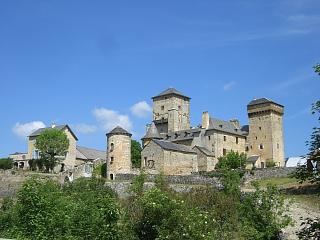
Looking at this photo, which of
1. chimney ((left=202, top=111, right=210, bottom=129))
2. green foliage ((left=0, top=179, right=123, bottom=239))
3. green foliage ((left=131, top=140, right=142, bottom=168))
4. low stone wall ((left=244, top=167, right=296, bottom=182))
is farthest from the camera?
chimney ((left=202, top=111, right=210, bottom=129))

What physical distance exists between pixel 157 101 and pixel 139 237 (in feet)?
239

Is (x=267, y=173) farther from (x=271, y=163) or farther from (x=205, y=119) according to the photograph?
(x=205, y=119)

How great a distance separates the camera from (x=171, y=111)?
304 feet

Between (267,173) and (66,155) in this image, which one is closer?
(267,173)

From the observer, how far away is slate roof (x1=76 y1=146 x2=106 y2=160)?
89856mm

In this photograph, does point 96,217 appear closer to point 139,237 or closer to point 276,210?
point 139,237

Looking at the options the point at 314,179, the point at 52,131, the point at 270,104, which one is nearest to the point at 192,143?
the point at 270,104

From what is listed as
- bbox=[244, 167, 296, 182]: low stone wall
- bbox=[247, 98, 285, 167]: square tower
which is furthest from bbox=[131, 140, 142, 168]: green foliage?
bbox=[244, 167, 296, 182]: low stone wall

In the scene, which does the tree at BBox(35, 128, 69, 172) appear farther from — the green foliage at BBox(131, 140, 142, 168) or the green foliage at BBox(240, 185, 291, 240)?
the green foliage at BBox(240, 185, 291, 240)

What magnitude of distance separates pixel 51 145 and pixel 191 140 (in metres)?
22.1

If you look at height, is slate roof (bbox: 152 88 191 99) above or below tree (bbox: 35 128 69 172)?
above

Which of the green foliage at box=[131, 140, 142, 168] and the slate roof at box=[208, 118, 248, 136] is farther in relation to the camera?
the slate roof at box=[208, 118, 248, 136]

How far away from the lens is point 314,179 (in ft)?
50.0

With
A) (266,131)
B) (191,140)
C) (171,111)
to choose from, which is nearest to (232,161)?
(191,140)
